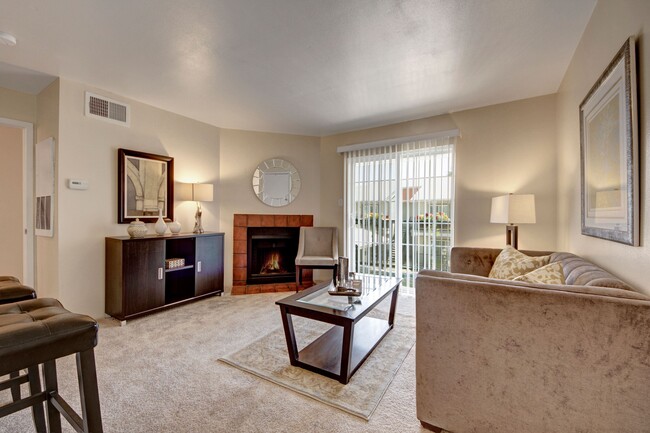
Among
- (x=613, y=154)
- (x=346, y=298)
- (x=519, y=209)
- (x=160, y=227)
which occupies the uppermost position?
(x=613, y=154)

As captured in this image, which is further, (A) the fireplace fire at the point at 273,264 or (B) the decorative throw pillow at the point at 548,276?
(A) the fireplace fire at the point at 273,264

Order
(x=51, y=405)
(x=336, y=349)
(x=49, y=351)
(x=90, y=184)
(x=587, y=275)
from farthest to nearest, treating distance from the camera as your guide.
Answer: (x=90, y=184) → (x=336, y=349) → (x=587, y=275) → (x=51, y=405) → (x=49, y=351)

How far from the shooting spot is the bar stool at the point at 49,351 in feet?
3.01

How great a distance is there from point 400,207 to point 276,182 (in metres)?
A: 2.02

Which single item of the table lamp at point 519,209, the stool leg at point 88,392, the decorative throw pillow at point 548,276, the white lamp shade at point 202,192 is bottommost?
the stool leg at point 88,392

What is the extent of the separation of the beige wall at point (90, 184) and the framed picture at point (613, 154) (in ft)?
13.9

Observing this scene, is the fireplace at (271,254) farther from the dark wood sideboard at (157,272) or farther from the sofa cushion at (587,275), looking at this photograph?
the sofa cushion at (587,275)

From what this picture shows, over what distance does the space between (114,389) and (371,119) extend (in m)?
3.85

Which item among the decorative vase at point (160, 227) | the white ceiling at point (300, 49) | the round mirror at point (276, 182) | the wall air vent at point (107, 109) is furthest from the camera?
the round mirror at point (276, 182)

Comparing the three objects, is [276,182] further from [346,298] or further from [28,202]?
[28,202]

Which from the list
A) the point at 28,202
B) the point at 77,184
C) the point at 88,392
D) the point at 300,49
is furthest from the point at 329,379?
the point at 28,202

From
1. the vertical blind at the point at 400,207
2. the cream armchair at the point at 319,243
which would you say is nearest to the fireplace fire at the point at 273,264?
the cream armchair at the point at 319,243

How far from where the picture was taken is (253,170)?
444cm

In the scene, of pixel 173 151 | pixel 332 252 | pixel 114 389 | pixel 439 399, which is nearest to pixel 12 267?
pixel 173 151
